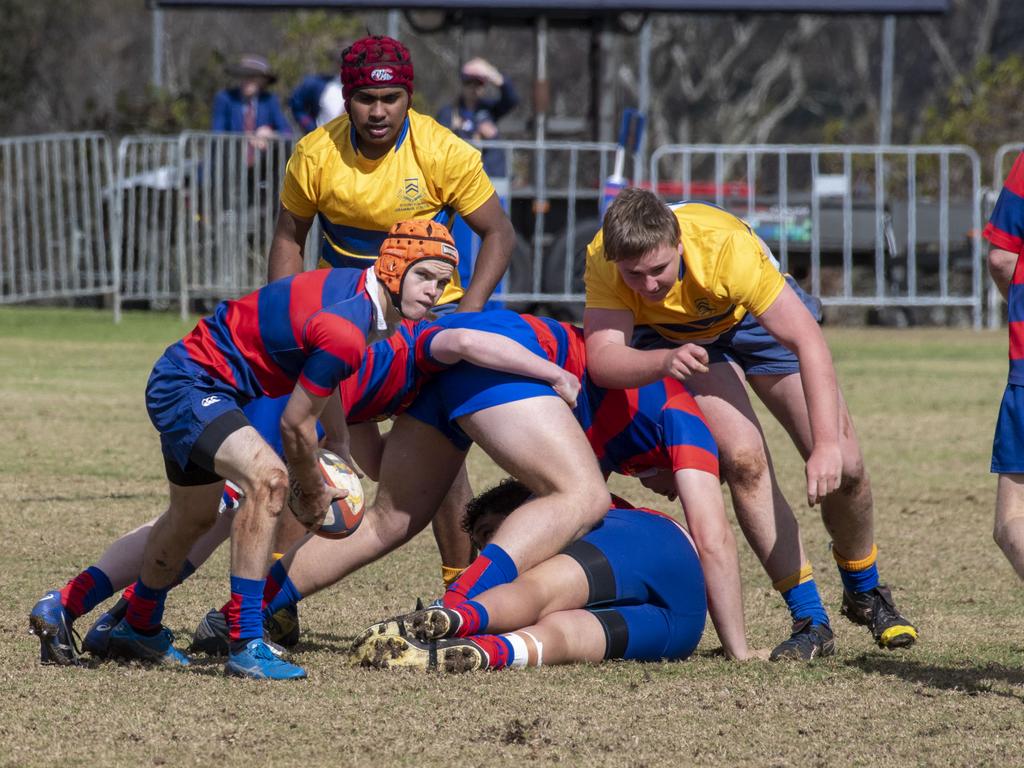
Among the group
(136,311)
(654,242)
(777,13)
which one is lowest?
(136,311)

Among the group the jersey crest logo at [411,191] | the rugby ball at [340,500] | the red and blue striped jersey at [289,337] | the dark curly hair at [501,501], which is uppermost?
the jersey crest logo at [411,191]

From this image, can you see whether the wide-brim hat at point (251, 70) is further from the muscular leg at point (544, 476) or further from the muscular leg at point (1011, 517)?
the muscular leg at point (1011, 517)

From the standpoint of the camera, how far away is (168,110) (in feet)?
70.3

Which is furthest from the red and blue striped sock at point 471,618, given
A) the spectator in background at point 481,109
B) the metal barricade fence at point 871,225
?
the metal barricade fence at point 871,225

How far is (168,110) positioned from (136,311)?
4167 mm

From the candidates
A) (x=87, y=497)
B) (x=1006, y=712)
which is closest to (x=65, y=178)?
(x=87, y=497)

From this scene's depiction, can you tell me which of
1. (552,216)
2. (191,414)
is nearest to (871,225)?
(552,216)

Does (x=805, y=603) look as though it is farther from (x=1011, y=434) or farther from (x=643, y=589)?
(x=1011, y=434)

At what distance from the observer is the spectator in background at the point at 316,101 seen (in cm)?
1552

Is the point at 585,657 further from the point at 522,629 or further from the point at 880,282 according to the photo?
the point at 880,282

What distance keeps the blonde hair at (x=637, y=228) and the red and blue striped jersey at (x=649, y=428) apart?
19.9 inches

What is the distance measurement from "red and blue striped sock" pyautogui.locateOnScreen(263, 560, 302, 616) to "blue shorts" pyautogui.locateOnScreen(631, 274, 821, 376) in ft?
4.77

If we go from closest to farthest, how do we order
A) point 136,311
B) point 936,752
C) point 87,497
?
point 936,752
point 87,497
point 136,311

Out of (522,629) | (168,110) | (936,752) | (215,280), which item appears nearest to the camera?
(936,752)
